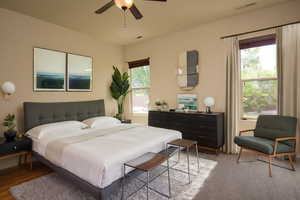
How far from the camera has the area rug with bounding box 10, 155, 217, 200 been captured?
2.14 m

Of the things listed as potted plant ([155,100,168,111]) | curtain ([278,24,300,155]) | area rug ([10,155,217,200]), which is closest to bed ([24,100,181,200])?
area rug ([10,155,217,200])

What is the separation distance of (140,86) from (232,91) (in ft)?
9.48

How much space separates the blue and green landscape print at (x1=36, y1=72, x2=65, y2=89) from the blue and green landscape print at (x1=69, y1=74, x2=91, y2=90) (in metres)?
0.22

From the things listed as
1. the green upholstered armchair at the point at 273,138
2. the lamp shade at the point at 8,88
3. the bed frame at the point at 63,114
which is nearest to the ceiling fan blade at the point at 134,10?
the bed frame at the point at 63,114

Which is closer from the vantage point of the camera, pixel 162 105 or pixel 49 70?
pixel 49 70

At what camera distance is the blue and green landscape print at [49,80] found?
3.58 meters

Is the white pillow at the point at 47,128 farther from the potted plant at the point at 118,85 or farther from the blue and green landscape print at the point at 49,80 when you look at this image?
the potted plant at the point at 118,85

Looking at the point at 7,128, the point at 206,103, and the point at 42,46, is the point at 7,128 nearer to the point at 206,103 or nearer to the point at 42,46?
the point at 42,46

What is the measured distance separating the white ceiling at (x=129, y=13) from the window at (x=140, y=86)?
→ 126 cm

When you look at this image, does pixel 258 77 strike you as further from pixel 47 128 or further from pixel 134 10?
pixel 47 128

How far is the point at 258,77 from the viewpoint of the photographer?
371 centimetres

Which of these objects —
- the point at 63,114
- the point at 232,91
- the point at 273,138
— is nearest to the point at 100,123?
the point at 63,114

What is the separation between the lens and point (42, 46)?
11.9 feet

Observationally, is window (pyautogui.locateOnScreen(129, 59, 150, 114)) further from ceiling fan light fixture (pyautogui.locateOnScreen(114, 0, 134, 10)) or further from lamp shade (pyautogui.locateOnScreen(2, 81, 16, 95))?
lamp shade (pyautogui.locateOnScreen(2, 81, 16, 95))
